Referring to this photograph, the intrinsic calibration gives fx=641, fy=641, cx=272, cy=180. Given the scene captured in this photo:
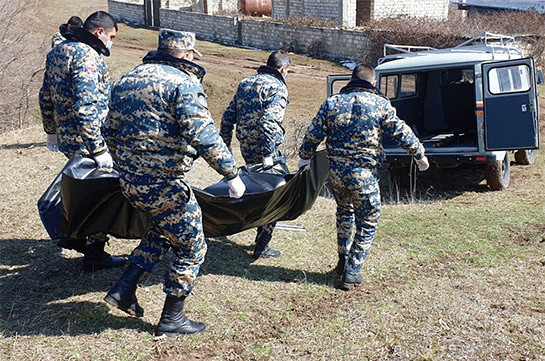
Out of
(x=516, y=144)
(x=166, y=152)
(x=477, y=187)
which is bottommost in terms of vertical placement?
(x=477, y=187)

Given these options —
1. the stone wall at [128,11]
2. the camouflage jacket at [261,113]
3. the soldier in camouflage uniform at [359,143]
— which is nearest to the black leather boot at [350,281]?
the soldier in camouflage uniform at [359,143]

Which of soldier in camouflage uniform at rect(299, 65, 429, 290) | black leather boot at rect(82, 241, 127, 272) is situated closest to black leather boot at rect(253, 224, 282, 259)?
soldier in camouflage uniform at rect(299, 65, 429, 290)

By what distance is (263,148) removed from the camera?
19.4 ft

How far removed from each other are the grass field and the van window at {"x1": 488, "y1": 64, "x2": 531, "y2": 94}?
1.65 metres

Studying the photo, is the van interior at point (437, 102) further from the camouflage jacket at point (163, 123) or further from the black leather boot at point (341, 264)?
the camouflage jacket at point (163, 123)

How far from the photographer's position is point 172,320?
4.21 m

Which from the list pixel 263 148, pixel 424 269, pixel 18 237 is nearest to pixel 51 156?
pixel 18 237

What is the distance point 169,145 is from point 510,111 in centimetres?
568

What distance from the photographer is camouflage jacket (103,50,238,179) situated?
3826 millimetres

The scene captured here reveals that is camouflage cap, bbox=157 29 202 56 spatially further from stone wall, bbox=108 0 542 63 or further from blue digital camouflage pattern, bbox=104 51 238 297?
stone wall, bbox=108 0 542 63

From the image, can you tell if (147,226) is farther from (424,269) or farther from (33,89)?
(33,89)

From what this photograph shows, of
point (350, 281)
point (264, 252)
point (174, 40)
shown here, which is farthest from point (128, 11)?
point (174, 40)

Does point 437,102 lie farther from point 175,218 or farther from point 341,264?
point 175,218

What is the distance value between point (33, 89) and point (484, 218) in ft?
38.9
